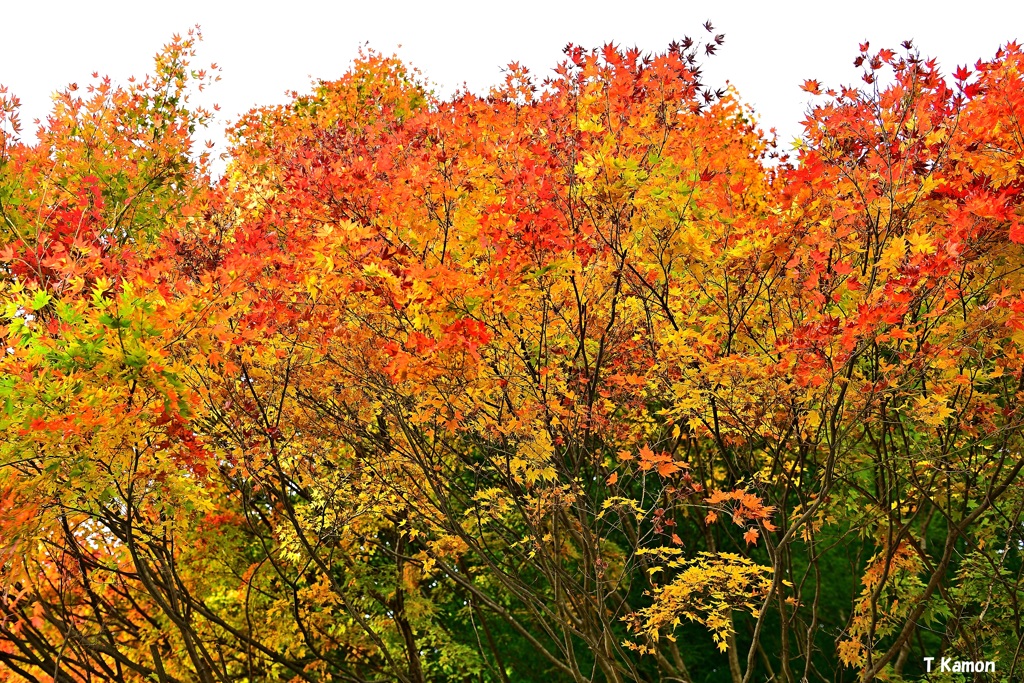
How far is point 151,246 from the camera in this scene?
10.6 meters

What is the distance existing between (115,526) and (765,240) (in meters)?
6.32

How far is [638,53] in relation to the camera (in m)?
6.91

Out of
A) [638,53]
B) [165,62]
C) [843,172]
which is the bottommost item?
[843,172]

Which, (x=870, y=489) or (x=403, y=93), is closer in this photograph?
(x=870, y=489)

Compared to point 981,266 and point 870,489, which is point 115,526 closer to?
point 981,266

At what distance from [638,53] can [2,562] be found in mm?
6088

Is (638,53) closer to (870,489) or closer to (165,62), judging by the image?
(870,489)

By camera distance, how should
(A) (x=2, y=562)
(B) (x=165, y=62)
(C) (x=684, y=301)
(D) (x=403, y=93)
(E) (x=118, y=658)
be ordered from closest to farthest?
(A) (x=2, y=562) < (C) (x=684, y=301) < (E) (x=118, y=658) < (B) (x=165, y=62) < (D) (x=403, y=93)

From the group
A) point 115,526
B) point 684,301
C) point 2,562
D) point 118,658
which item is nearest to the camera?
point 2,562

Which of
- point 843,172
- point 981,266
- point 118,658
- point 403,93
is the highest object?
point 403,93

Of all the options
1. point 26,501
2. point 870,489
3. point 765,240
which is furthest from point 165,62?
point 870,489

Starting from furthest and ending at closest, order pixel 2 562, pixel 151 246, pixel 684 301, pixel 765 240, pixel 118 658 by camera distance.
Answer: pixel 151 246, pixel 118 658, pixel 684 301, pixel 765 240, pixel 2 562

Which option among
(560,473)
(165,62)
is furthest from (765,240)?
(165,62)

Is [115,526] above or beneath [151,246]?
beneath
